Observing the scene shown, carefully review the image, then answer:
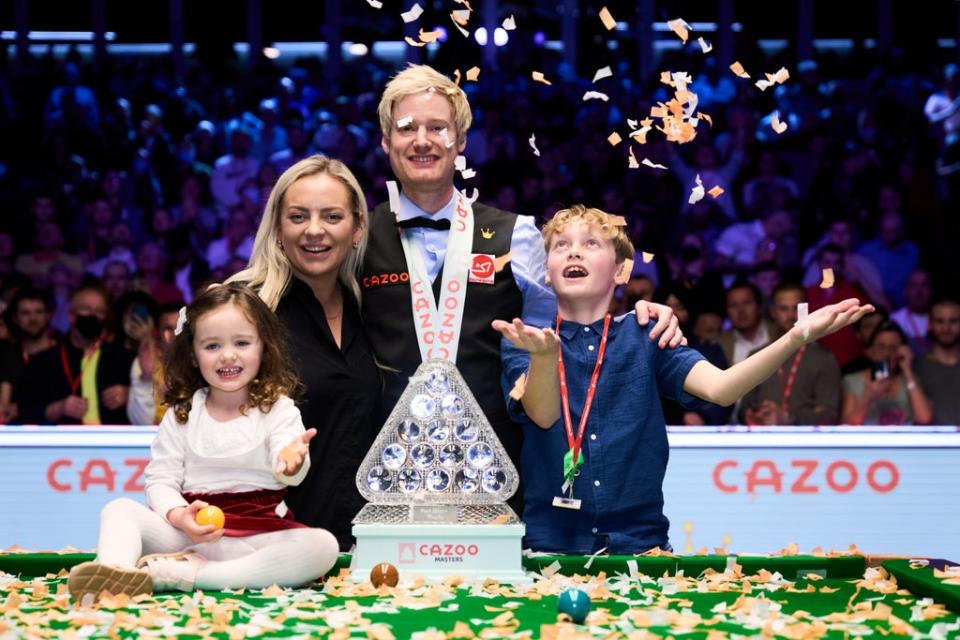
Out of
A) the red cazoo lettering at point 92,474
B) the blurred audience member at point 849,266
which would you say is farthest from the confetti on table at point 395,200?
the blurred audience member at point 849,266

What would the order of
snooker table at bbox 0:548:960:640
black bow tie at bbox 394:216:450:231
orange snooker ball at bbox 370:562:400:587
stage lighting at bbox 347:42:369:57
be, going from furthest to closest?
stage lighting at bbox 347:42:369:57 → black bow tie at bbox 394:216:450:231 → orange snooker ball at bbox 370:562:400:587 → snooker table at bbox 0:548:960:640

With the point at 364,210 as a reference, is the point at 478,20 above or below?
above

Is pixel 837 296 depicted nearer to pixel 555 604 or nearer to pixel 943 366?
pixel 943 366

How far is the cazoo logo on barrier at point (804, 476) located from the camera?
5.38m

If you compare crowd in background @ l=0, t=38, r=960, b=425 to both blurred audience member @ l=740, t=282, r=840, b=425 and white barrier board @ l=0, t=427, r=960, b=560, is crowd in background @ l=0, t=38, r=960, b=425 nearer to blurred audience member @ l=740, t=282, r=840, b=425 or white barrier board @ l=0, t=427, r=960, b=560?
blurred audience member @ l=740, t=282, r=840, b=425

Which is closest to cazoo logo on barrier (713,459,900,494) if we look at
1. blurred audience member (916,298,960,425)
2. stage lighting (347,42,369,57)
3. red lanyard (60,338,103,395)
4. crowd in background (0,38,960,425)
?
crowd in background (0,38,960,425)

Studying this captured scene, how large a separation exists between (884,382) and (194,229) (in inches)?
188

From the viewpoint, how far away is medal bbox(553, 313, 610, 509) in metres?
3.34

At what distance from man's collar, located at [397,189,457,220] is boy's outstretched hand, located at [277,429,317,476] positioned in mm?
1228

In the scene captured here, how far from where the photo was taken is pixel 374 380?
3.86 meters

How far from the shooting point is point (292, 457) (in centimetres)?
299

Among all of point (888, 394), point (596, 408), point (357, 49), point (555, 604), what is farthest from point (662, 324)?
point (357, 49)

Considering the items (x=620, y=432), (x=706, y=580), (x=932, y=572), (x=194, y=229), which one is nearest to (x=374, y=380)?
(x=620, y=432)

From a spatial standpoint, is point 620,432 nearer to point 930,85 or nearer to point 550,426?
point 550,426
